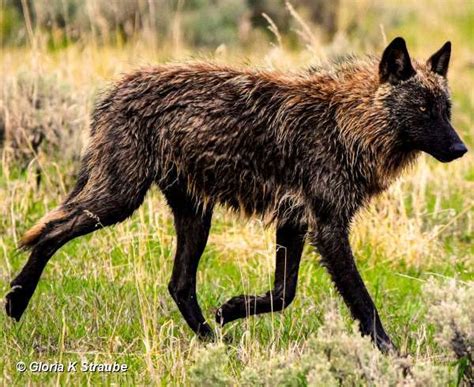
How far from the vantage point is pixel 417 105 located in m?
6.80

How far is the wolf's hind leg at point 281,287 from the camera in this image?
707 cm

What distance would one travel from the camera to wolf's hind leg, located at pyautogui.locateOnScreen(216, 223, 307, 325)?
7066 millimetres

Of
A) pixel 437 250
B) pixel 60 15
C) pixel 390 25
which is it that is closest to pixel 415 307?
pixel 437 250

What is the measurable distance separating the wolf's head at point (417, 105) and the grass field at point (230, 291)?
0.50 meters

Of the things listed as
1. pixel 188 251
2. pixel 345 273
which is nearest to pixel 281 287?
pixel 345 273

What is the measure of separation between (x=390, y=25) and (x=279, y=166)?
45.2ft

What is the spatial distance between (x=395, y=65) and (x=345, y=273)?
1276 millimetres

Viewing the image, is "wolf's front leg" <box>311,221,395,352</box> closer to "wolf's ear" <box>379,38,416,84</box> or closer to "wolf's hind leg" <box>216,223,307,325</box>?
"wolf's hind leg" <box>216,223,307,325</box>

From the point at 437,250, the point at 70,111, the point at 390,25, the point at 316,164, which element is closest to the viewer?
the point at 316,164

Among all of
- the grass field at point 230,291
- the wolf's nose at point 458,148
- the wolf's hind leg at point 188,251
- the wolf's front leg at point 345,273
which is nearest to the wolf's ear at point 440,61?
the wolf's nose at point 458,148

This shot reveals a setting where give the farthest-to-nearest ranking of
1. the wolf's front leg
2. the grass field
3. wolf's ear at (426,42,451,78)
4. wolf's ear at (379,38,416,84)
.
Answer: wolf's ear at (426,42,451,78) → wolf's ear at (379,38,416,84) → the wolf's front leg → the grass field

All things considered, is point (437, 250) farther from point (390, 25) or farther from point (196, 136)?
point (390, 25)

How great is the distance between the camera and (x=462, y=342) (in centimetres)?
555

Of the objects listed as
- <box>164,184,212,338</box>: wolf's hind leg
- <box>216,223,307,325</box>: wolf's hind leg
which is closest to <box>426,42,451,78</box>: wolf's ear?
<box>216,223,307,325</box>: wolf's hind leg
